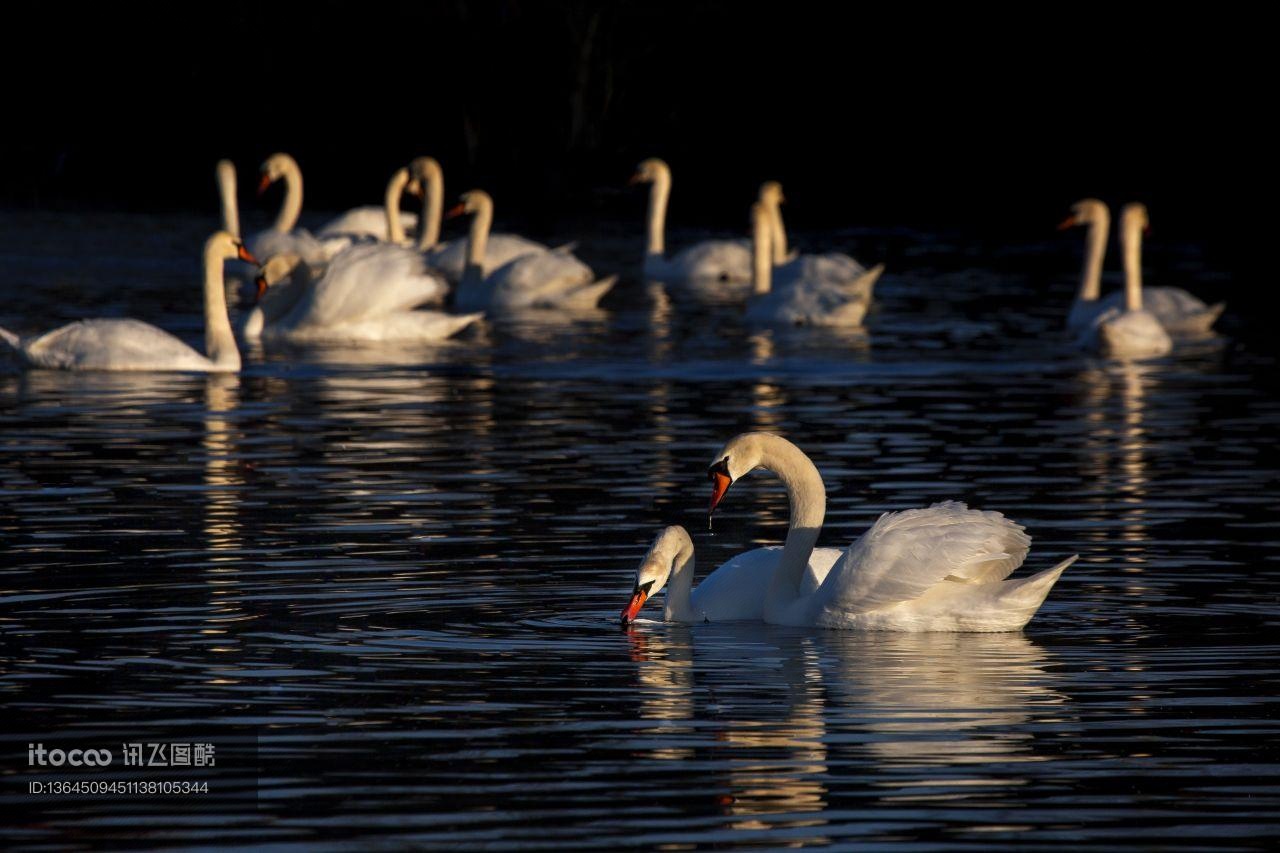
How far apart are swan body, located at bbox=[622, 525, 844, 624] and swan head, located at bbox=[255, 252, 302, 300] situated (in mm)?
13876

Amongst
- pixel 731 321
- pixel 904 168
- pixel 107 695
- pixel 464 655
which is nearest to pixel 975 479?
pixel 464 655

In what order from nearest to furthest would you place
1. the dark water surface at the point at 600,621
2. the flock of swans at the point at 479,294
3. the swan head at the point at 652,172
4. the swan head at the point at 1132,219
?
1. the dark water surface at the point at 600,621
2. the flock of swans at the point at 479,294
3. the swan head at the point at 1132,219
4. the swan head at the point at 652,172

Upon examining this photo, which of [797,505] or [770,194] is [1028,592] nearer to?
[797,505]

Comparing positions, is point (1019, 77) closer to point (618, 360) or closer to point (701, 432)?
point (618, 360)

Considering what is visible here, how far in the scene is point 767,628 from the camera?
9.72m

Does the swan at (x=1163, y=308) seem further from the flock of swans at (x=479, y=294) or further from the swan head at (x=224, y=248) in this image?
the swan head at (x=224, y=248)

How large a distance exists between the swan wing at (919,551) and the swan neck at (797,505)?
41 centimetres

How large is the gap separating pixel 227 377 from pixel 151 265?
1114cm

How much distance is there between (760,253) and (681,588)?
54.7ft

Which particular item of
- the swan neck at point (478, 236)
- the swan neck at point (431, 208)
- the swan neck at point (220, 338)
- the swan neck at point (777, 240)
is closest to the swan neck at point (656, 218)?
the swan neck at point (777, 240)

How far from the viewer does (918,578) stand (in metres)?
9.20

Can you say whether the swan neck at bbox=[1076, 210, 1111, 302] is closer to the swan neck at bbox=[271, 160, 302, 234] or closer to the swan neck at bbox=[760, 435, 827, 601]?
the swan neck at bbox=[271, 160, 302, 234]

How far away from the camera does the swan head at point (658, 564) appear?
939cm

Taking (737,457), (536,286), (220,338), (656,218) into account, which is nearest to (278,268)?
(536,286)
